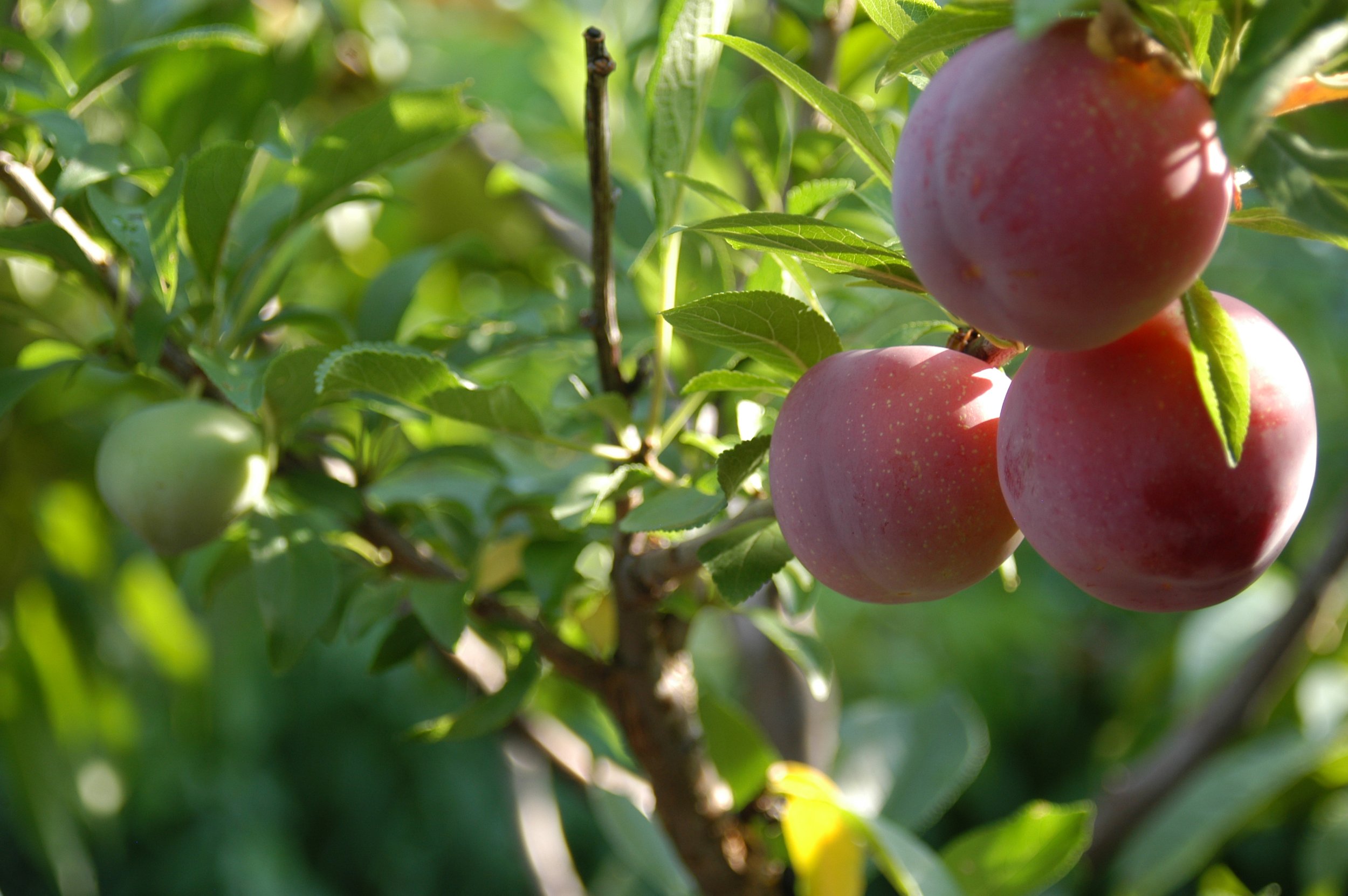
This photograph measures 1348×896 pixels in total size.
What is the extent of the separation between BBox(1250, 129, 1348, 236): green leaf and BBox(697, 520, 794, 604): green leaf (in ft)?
0.55

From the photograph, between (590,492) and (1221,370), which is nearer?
(1221,370)

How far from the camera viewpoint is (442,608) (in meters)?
0.39

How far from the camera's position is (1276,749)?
2.54 ft

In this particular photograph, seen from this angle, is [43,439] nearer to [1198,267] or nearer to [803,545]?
[803,545]

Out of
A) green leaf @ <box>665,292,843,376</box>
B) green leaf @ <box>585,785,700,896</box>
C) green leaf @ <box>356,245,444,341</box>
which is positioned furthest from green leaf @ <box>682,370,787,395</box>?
green leaf @ <box>585,785,700,896</box>

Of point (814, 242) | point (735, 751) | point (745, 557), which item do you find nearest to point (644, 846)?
point (735, 751)

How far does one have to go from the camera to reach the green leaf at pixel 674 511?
0.30m

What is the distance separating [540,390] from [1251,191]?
0.53 meters

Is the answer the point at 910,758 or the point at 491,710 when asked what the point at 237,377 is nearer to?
the point at 491,710

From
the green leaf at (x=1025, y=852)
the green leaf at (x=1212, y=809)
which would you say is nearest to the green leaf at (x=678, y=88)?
the green leaf at (x=1025, y=852)

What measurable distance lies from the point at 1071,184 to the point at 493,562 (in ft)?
1.07

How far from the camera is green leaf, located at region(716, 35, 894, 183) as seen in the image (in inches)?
9.7

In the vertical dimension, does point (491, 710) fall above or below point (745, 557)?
below

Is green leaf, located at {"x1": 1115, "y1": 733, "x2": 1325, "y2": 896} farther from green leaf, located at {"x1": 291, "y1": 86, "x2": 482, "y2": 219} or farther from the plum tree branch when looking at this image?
green leaf, located at {"x1": 291, "y1": 86, "x2": 482, "y2": 219}
